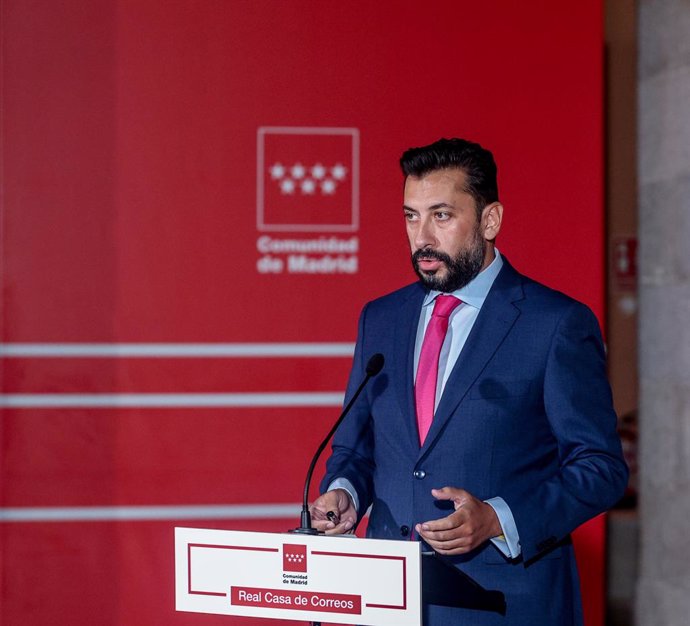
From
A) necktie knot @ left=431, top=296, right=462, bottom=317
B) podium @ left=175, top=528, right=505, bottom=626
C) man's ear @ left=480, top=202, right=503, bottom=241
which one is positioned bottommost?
podium @ left=175, top=528, right=505, bottom=626

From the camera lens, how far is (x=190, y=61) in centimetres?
313

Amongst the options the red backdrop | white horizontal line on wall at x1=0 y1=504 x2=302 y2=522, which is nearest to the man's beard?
the red backdrop

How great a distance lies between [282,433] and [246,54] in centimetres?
119

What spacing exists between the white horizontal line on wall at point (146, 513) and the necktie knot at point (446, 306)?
4.17 feet

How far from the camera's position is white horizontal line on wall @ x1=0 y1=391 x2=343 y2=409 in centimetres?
309

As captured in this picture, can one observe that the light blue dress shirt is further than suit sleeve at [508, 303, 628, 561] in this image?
Yes

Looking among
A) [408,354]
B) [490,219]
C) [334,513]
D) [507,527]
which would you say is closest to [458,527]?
[507,527]

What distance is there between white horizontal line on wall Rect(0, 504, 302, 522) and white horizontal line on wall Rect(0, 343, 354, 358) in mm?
473

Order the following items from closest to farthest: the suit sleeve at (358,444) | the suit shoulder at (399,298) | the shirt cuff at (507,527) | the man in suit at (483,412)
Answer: the shirt cuff at (507,527)
the man in suit at (483,412)
the suit sleeve at (358,444)
the suit shoulder at (399,298)

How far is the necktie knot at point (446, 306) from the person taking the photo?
6.95ft

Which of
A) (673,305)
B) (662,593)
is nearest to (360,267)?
(673,305)

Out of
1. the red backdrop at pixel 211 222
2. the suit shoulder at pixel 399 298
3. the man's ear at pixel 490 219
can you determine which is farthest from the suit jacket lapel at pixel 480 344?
the red backdrop at pixel 211 222

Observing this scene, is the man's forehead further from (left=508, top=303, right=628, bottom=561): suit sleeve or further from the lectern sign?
the lectern sign

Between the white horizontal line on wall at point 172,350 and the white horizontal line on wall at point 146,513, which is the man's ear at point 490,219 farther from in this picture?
the white horizontal line on wall at point 146,513
